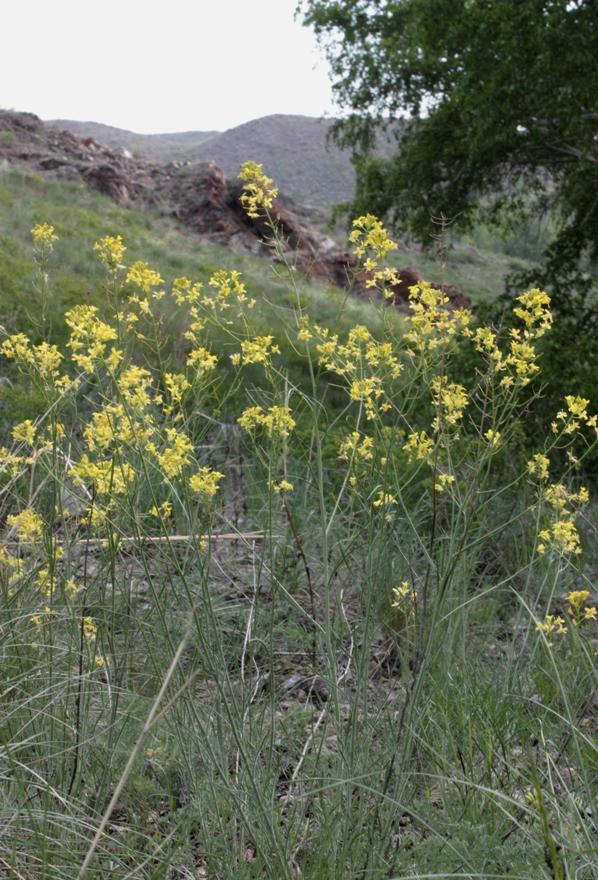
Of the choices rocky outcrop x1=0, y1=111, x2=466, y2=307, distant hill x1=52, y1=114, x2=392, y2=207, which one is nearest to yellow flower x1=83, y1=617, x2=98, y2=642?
rocky outcrop x1=0, y1=111, x2=466, y2=307

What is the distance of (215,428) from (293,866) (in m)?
5.02

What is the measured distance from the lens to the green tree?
9.53 m

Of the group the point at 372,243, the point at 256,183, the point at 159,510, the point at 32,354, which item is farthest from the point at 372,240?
the point at 32,354

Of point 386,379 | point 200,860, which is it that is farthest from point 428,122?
point 200,860

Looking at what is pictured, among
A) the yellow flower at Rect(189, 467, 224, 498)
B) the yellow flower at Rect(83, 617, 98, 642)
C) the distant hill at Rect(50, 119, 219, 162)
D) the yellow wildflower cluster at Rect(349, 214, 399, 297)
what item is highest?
the distant hill at Rect(50, 119, 219, 162)

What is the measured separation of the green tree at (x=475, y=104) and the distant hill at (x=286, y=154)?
40684 mm

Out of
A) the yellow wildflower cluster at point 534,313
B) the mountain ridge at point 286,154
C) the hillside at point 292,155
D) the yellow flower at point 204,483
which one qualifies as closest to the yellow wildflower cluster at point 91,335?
the yellow flower at point 204,483

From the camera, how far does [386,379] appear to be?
2.69 meters

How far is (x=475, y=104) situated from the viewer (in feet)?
33.6

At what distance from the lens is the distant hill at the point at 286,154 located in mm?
60094

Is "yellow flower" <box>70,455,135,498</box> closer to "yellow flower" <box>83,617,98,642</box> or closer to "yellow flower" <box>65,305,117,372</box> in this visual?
"yellow flower" <box>65,305,117,372</box>

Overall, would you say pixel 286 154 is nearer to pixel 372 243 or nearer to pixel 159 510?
pixel 372 243

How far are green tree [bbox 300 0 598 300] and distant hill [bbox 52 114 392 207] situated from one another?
40.7 m

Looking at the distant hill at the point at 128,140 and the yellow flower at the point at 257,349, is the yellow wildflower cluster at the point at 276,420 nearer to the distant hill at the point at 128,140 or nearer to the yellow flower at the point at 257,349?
the yellow flower at the point at 257,349
